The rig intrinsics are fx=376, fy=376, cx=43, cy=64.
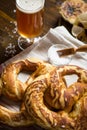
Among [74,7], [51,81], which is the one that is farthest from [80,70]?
[74,7]

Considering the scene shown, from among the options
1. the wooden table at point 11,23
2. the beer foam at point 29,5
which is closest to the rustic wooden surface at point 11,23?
the wooden table at point 11,23

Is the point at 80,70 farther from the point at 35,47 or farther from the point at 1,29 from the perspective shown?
the point at 1,29

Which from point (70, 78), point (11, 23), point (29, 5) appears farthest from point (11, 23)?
point (70, 78)

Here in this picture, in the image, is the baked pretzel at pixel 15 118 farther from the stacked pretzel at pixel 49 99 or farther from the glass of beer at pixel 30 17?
the glass of beer at pixel 30 17

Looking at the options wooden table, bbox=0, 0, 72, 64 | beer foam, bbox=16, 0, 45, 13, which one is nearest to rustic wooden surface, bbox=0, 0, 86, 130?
wooden table, bbox=0, 0, 72, 64

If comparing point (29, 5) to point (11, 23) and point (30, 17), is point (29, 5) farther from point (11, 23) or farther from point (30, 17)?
point (11, 23)

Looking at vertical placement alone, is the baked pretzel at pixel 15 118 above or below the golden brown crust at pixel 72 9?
below

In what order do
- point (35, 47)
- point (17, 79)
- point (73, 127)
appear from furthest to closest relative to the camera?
point (35, 47), point (17, 79), point (73, 127)
